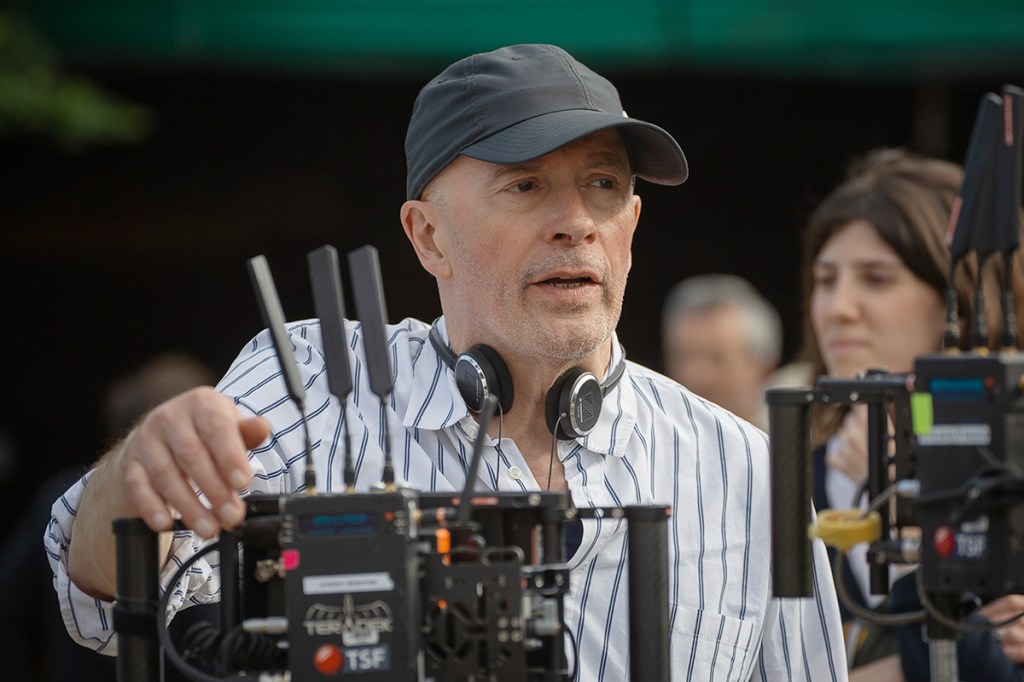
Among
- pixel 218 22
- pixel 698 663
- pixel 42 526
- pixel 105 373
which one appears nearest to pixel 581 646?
pixel 698 663

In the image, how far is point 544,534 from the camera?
186cm

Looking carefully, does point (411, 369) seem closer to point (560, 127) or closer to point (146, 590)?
point (560, 127)

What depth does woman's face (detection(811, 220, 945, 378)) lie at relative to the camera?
4035 millimetres

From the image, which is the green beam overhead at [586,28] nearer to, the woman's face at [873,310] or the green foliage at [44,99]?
the green foliage at [44,99]

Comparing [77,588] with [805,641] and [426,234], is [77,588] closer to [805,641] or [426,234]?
[426,234]

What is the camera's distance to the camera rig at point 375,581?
169 centimetres

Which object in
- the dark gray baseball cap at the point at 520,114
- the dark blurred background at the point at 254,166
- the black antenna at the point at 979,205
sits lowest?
the black antenna at the point at 979,205

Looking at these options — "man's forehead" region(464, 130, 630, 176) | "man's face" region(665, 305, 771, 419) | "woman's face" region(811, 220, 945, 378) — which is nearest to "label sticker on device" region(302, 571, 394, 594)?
"man's forehead" region(464, 130, 630, 176)

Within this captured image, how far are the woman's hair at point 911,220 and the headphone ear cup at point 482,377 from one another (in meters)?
1.81

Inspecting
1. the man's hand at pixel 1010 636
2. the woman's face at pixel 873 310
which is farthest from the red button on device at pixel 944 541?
the woman's face at pixel 873 310

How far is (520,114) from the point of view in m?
2.51

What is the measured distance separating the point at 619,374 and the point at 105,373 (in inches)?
183

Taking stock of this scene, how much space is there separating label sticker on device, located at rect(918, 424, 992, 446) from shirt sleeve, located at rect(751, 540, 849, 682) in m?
0.85

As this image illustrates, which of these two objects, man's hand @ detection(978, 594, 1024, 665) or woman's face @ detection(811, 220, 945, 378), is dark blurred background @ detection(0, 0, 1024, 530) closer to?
woman's face @ detection(811, 220, 945, 378)
